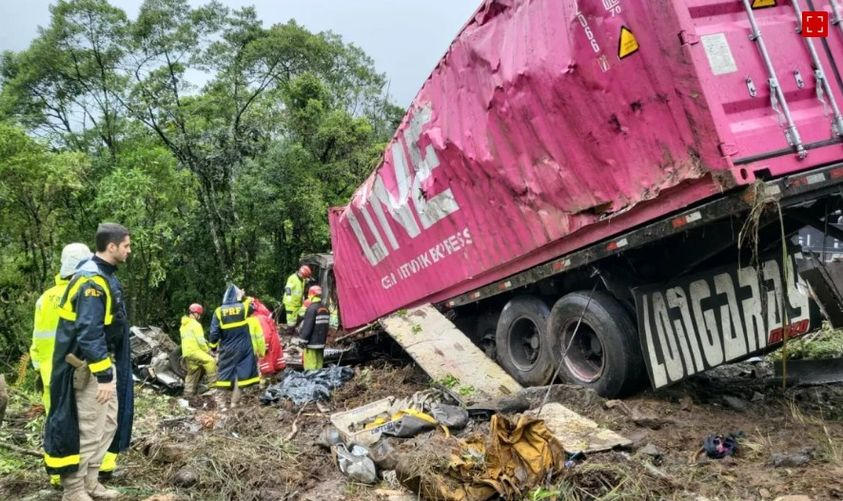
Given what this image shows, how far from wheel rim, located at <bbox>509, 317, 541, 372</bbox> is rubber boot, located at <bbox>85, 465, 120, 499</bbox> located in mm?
3466

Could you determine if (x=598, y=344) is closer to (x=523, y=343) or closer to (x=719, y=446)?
(x=523, y=343)

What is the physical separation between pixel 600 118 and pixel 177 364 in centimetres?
763

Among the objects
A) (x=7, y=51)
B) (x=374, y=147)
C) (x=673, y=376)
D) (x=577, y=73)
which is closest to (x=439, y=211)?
(x=577, y=73)

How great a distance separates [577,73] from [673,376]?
224 centimetres

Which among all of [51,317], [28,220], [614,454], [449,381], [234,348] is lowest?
[614,454]

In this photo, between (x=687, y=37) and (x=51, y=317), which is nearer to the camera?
(x=687, y=37)

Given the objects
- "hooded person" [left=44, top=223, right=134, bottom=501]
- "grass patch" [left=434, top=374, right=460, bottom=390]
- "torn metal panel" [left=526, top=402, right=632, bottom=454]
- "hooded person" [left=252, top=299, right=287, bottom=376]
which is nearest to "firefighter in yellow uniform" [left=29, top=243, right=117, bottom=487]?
"hooded person" [left=44, top=223, right=134, bottom=501]

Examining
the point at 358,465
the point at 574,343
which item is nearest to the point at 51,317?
the point at 358,465

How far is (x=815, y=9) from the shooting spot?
388 centimetres

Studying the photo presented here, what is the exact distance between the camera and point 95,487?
347cm

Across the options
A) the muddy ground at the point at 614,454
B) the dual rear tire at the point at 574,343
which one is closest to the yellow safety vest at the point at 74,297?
the muddy ground at the point at 614,454

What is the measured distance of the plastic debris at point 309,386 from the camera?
631 cm

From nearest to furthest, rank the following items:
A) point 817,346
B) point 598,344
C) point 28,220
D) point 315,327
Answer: point 598,344 → point 817,346 → point 315,327 → point 28,220

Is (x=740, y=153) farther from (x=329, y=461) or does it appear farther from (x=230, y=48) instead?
(x=230, y=48)
